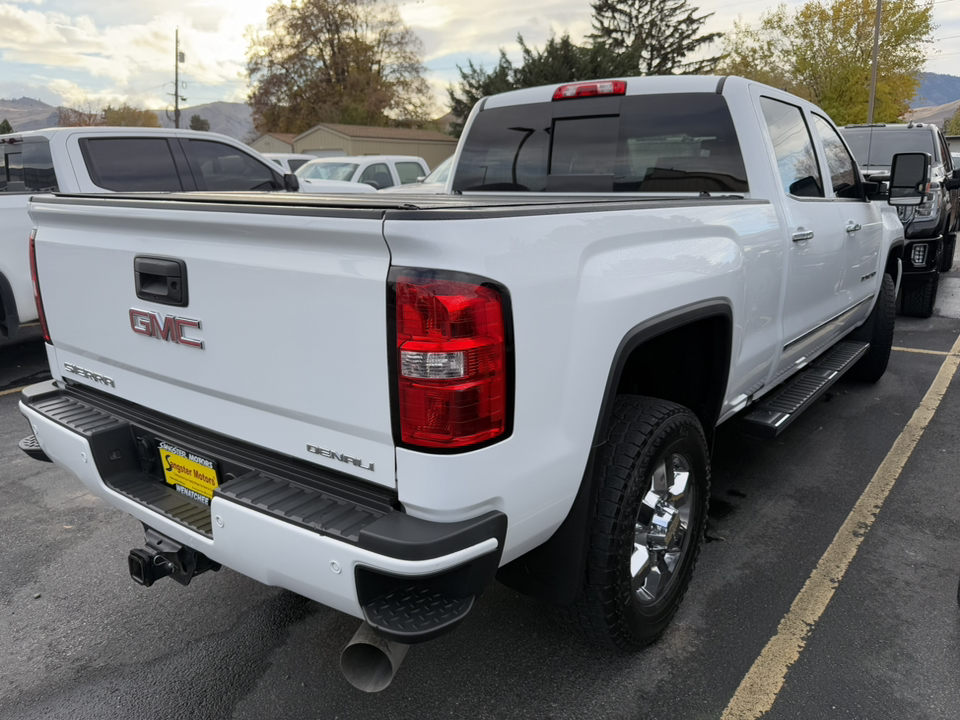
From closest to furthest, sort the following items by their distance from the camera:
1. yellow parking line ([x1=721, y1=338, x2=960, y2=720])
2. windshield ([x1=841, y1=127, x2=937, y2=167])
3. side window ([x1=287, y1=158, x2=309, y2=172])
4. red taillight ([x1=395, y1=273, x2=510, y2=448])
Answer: red taillight ([x1=395, y1=273, x2=510, y2=448]), yellow parking line ([x1=721, y1=338, x2=960, y2=720]), windshield ([x1=841, y1=127, x2=937, y2=167]), side window ([x1=287, y1=158, x2=309, y2=172])

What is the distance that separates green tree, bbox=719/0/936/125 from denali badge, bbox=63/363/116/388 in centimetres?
3889

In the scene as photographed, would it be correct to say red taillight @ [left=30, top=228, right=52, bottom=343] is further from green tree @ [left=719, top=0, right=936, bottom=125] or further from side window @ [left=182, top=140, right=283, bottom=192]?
green tree @ [left=719, top=0, right=936, bottom=125]

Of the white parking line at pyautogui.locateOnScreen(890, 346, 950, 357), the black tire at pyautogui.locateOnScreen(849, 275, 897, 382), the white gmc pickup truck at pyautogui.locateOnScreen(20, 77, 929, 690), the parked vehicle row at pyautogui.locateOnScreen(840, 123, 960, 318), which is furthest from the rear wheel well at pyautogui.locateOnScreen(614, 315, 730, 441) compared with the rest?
the parked vehicle row at pyautogui.locateOnScreen(840, 123, 960, 318)

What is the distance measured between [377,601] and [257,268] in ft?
3.05

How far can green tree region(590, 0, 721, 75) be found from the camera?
155ft

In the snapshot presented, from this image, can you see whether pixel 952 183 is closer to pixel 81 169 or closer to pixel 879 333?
pixel 879 333

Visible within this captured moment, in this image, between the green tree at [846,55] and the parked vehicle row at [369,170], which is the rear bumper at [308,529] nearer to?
the parked vehicle row at [369,170]

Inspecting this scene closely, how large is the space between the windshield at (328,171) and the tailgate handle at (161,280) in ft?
38.0

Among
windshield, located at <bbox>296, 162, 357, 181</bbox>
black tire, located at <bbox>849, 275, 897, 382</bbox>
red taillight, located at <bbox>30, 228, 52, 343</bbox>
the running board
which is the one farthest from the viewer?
windshield, located at <bbox>296, 162, 357, 181</bbox>

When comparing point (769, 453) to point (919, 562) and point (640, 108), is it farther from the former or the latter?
point (640, 108)

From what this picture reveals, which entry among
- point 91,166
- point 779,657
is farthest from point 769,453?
point 91,166

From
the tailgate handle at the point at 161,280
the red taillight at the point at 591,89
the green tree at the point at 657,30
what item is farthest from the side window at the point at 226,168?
the green tree at the point at 657,30

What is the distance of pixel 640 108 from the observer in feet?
12.0

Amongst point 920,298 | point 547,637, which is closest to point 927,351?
point 920,298
